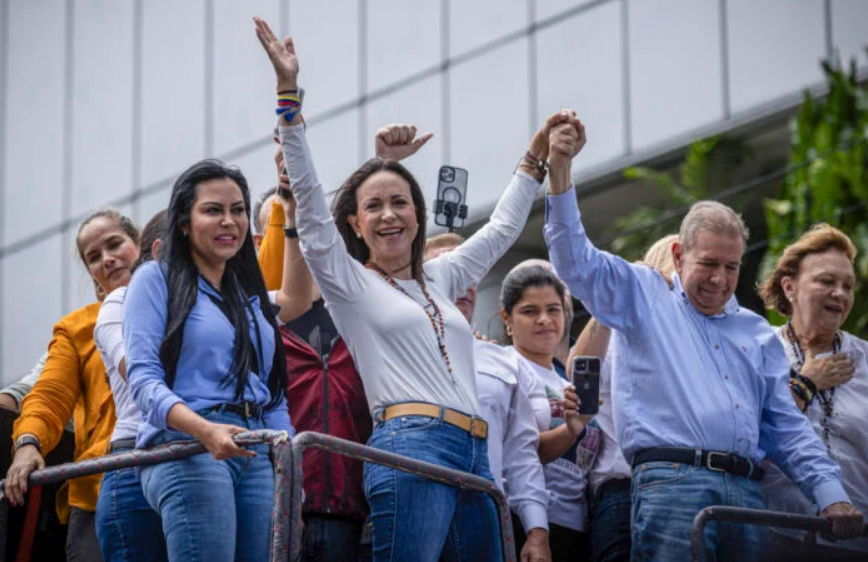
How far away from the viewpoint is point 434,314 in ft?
18.7

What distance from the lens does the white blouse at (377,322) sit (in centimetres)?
549

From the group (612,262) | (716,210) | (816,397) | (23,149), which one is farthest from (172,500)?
(23,149)

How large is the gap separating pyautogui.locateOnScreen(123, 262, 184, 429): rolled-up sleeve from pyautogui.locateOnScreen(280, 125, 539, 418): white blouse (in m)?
0.52

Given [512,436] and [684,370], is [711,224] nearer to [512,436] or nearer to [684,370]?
[684,370]

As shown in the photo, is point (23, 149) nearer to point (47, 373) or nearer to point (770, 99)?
point (770, 99)

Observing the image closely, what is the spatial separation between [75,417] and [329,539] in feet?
4.03

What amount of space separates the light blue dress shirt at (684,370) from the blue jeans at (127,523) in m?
1.72

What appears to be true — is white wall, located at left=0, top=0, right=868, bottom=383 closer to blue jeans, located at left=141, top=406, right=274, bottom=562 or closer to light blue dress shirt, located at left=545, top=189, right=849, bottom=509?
light blue dress shirt, located at left=545, top=189, right=849, bottom=509

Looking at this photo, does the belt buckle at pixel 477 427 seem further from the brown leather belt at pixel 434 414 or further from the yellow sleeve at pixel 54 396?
the yellow sleeve at pixel 54 396

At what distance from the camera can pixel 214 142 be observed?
18.8 m

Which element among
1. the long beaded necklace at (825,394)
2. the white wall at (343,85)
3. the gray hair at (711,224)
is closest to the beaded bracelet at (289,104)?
the gray hair at (711,224)

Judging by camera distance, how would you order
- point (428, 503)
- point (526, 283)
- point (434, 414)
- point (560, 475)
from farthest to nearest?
point (526, 283) → point (560, 475) → point (434, 414) → point (428, 503)

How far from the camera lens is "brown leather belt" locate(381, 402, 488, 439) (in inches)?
215

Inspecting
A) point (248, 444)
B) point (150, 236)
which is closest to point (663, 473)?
point (248, 444)
